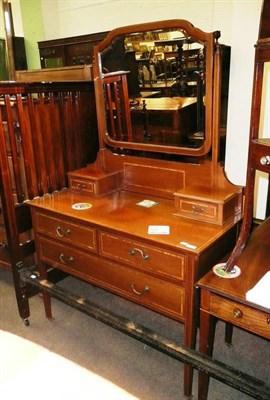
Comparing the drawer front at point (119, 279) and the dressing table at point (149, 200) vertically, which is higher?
the dressing table at point (149, 200)

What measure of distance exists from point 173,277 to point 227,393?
0.68 meters

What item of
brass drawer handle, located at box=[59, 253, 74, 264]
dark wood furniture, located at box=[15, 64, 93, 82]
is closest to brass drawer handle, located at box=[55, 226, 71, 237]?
brass drawer handle, located at box=[59, 253, 74, 264]

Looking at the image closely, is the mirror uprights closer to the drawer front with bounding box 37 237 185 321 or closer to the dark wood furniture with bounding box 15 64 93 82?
the dark wood furniture with bounding box 15 64 93 82

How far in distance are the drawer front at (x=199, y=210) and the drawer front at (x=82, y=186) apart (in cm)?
56

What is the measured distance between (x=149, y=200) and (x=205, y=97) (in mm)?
611

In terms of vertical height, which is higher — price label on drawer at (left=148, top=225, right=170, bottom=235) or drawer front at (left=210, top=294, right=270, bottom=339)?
price label on drawer at (left=148, top=225, right=170, bottom=235)

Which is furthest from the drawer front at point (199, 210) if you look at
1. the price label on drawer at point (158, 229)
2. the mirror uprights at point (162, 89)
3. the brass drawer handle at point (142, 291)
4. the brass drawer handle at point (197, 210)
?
the brass drawer handle at point (142, 291)

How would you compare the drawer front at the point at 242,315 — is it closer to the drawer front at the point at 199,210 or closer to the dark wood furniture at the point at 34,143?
the drawer front at the point at 199,210

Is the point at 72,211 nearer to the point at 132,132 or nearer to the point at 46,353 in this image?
the point at 132,132

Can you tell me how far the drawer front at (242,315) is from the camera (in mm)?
1160

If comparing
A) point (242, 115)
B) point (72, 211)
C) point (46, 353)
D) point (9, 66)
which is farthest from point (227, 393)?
point (9, 66)

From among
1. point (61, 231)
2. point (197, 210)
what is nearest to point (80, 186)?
point (61, 231)

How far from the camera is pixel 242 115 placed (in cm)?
204

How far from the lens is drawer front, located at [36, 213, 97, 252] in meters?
1.69
